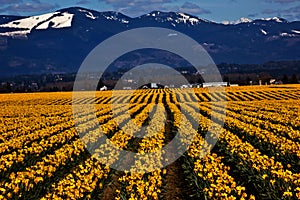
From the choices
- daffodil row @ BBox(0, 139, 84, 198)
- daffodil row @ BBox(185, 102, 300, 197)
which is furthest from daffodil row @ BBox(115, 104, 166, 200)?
daffodil row @ BBox(185, 102, 300, 197)

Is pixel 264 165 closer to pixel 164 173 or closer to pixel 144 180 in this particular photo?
pixel 164 173

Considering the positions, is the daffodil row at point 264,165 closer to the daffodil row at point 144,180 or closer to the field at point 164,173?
the field at point 164,173

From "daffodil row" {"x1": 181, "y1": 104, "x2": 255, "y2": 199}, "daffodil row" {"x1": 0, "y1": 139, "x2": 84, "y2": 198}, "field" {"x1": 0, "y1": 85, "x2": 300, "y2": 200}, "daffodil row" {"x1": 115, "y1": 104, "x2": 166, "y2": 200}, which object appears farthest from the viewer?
"daffodil row" {"x1": 0, "y1": 139, "x2": 84, "y2": 198}

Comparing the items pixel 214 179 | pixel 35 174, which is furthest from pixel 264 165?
pixel 35 174

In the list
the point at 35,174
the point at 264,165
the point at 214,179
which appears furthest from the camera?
the point at 35,174

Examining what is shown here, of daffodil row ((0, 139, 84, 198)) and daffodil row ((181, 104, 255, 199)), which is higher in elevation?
daffodil row ((181, 104, 255, 199))

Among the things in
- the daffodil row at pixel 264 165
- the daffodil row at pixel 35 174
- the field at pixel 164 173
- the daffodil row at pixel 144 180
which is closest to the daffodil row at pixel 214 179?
the field at pixel 164 173

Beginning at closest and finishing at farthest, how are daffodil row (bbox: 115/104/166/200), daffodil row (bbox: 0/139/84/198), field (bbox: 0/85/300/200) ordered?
1. daffodil row (bbox: 115/104/166/200)
2. field (bbox: 0/85/300/200)
3. daffodil row (bbox: 0/139/84/198)

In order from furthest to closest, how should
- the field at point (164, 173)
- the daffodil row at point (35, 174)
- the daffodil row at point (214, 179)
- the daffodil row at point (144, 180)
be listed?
the daffodil row at point (35, 174), the field at point (164, 173), the daffodil row at point (144, 180), the daffodil row at point (214, 179)

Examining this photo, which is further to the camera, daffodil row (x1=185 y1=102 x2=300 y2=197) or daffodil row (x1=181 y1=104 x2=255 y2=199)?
daffodil row (x1=185 y1=102 x2=300 y2=197)

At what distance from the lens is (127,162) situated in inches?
669

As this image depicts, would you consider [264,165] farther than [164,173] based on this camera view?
Yes

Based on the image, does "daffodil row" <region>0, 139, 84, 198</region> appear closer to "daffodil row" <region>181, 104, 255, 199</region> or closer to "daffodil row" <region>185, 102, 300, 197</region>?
"daffodil row" <region>181, 104, 255, 199</region>

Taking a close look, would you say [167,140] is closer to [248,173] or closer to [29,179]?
[248,173]
